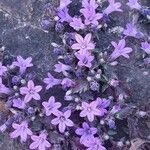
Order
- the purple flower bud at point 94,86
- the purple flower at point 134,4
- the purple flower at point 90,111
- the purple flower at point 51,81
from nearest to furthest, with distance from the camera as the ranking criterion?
the purple flower at point 90,111
the purple flower bud at point 94,86
the purple flower at point 51,81
the purple flower at point 134,4

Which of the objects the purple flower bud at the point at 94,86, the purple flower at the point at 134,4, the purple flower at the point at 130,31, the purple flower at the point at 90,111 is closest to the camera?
the purple flower at the point at 90,111

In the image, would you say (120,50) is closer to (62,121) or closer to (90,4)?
(90,4)

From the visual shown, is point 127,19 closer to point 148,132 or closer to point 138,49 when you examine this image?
point 138,49

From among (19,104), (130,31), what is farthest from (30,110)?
(130,31)

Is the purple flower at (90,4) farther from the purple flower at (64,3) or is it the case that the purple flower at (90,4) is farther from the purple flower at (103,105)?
the purple flower at (103,105)

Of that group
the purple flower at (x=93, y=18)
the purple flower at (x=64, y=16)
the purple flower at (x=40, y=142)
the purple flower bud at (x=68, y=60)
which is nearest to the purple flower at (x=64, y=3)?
the purple flower at (x=64, y=16)

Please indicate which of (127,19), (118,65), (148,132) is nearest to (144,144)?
(148,132)
